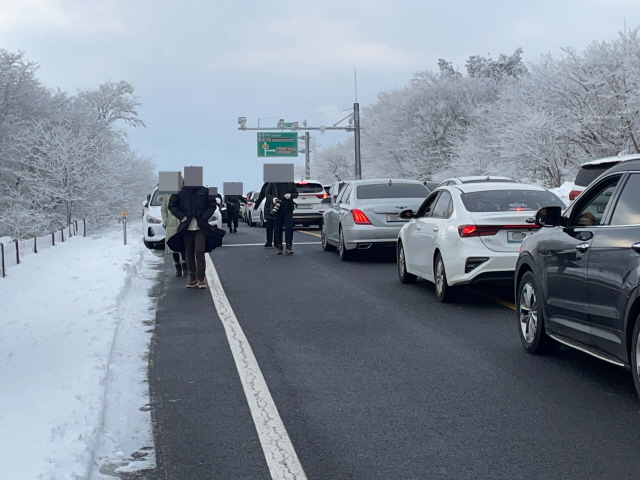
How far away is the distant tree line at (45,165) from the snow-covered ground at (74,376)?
34483 mm

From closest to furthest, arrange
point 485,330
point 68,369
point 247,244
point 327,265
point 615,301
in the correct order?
point 615,301, point 68,369, point 485,330, point 327,265, point 247,244

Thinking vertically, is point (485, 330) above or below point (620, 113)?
below

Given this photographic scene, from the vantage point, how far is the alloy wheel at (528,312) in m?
7.53

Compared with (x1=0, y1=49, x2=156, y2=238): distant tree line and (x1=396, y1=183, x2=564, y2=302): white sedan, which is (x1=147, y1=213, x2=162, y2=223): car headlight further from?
(x1=0, y1=49, x2=156, y2=238): distant tree line

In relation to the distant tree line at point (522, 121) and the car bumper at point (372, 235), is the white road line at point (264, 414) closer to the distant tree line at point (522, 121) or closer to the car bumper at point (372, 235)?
the car bumper at point (372, 235)

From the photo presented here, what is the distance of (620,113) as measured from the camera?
40656 mm

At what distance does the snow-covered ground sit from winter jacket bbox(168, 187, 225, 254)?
1.15m

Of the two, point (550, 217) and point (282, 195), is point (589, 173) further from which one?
point (550, 217)

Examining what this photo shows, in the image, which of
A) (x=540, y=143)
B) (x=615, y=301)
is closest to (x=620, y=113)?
(x=540, y=143)

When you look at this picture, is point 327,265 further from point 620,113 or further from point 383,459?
point 620,113

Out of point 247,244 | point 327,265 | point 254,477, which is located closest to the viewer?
point 254,477

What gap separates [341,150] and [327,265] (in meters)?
96.0

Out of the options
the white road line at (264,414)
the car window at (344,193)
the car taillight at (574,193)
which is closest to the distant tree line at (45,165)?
the car window at (344,193)

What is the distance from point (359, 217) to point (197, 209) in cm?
428
